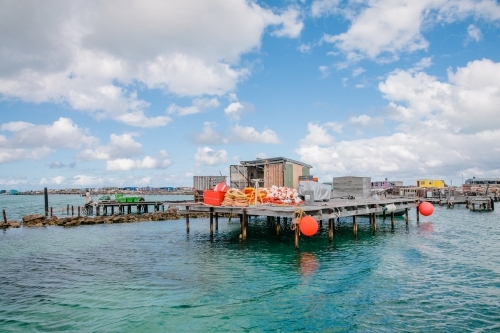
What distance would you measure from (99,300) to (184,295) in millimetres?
3141

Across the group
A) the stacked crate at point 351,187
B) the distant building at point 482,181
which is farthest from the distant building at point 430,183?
the stacked crate at point 351,187

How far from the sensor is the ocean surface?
11301 mm

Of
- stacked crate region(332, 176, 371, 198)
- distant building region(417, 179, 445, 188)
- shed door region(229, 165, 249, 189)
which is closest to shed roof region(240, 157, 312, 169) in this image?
shed door region(229, 165, 249, 189)

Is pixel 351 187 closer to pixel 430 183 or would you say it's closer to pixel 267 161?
pixel 267 161

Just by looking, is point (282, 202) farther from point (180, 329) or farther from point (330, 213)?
point (180, 329)

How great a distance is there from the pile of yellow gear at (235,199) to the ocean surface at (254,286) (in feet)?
9.44

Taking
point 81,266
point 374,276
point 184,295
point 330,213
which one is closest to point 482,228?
point 330,213

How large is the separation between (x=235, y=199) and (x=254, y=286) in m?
11.4

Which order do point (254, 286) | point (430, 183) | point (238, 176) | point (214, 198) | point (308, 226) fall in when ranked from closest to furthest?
point (254, 286), point (308, 226), point (214, 198), point (238, 176), point (430, 183)

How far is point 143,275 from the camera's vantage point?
1697 centimetres

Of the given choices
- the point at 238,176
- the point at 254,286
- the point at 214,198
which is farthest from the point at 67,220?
the point at 254,286

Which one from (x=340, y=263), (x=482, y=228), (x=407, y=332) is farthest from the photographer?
(x=482, y=228)

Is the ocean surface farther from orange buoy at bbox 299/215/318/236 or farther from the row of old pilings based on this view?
the row of old pilings

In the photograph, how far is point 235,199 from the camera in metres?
25.8
